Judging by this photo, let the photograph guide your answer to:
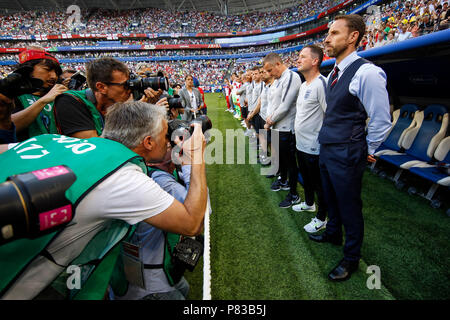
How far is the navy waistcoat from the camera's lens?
5.76 ft

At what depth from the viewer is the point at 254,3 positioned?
133 feet

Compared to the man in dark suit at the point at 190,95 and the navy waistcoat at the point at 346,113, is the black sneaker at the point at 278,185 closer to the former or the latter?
the navy waistcoat at the point at 346,113

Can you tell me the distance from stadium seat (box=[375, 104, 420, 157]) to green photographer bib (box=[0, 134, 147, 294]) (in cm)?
457

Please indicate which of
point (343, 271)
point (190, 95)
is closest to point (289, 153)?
point (343, 271)

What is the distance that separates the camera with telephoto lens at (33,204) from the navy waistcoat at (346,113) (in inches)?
76.1

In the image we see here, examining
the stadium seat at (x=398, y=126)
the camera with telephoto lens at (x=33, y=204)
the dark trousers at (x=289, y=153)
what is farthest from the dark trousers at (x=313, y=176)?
the camera with telephoto lens at (x=33, y=204)

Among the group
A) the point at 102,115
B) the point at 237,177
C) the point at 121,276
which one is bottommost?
the point at 237,177

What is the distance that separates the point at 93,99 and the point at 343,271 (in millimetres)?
2750

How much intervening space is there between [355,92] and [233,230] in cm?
209

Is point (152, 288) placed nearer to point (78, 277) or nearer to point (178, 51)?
point (78, 277)

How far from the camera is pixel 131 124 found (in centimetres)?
120

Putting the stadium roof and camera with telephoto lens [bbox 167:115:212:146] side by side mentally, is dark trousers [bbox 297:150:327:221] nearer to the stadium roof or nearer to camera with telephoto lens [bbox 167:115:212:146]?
camera with telephoto lens [bbox 167:115:212:146]
